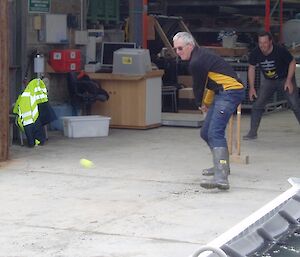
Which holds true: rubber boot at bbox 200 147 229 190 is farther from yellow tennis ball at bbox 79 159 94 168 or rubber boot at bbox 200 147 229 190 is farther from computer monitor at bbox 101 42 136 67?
computer monitor at bbox 101 42 136 67

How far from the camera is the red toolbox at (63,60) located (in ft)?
40.9

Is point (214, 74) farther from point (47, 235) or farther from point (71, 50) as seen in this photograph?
point (71, 50)

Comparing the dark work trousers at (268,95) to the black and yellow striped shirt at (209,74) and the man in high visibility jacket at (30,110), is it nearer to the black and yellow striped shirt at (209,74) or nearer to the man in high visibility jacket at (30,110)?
the man in high visibility jacket at (30,110)

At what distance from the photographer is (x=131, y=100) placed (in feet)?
40.8

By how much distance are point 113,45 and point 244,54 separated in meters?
3.48

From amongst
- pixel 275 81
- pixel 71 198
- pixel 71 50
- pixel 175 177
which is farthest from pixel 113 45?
pixel 71 198

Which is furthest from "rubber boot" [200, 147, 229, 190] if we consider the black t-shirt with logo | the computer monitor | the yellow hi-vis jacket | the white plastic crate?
the computer monitor

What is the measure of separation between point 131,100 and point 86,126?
1.09 m

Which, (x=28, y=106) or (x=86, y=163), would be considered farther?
(x=28, y=106)

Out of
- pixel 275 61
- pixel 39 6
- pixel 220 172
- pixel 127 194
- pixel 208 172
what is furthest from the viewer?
pixel 39 6

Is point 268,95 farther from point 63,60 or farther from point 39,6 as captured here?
point 39,6

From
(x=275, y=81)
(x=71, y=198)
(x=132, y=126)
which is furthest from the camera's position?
(x=132, y=126)

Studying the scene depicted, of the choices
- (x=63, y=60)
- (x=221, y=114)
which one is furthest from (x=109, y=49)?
(x=221, y=114)

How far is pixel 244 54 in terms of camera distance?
51.9 feet
